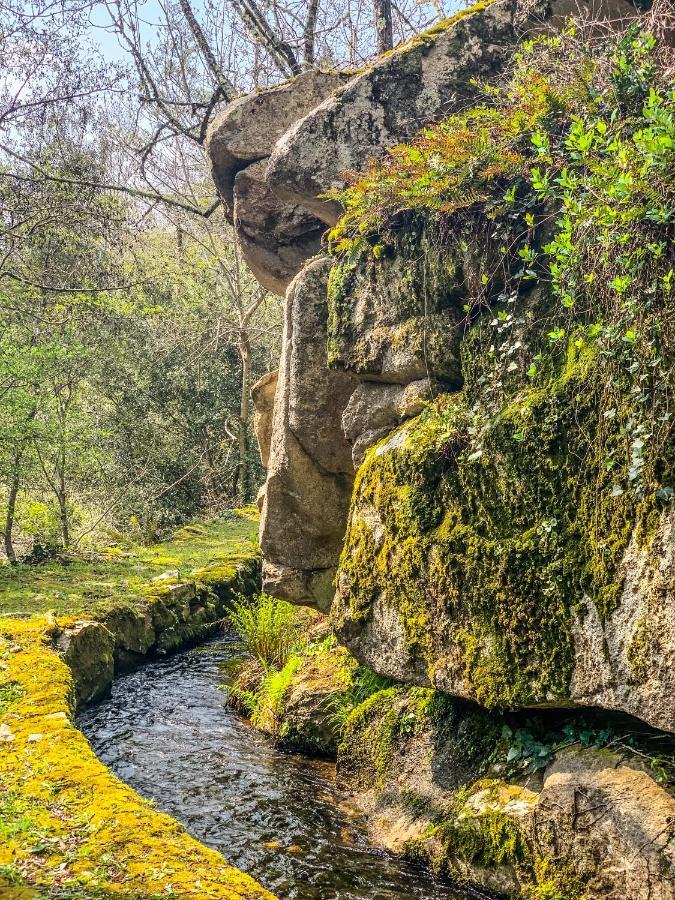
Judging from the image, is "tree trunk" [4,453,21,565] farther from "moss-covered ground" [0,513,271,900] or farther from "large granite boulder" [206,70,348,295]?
"large granite boulder" [206,70,348,295]

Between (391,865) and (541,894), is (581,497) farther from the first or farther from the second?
(391,865)

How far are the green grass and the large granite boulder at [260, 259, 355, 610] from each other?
8.50 feet

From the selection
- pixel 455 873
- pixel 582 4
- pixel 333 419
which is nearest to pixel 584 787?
pixel 455 873

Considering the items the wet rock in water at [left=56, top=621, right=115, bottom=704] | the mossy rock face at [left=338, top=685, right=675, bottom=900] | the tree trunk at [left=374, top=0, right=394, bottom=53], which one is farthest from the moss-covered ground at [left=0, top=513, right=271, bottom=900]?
the tree trunk at [left=374, top=0, right=394, bottom=53]

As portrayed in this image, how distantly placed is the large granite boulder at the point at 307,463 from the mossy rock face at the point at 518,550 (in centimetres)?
166

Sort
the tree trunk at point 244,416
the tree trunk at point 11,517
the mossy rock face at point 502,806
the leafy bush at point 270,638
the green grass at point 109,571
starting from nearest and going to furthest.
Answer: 1. the mossy rock face at point 502,806
2. the leafy bush at point 270,638
3. the green grass at point 109,571
4. the tree trunk at point 11,517
5. the tree trunk at point 244,416

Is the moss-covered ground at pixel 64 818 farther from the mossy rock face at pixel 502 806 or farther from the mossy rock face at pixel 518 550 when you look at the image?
the mossy rock face at pixel 518 550

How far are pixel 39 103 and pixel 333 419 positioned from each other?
521 cm

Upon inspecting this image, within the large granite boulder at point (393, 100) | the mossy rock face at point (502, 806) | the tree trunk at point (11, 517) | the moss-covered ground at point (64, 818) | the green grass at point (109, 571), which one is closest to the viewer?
the moss-covered ground at point (64, 818)

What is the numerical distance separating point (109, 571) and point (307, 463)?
5910 millimetres

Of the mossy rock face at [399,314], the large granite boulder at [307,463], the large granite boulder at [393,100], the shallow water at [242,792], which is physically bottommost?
the shallow water at [242,792]

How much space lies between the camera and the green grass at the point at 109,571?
9.28 m

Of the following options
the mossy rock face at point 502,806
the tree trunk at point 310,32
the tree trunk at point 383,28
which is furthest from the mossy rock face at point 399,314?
the tree trunk at point 310,32

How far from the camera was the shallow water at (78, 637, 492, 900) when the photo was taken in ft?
15.3
